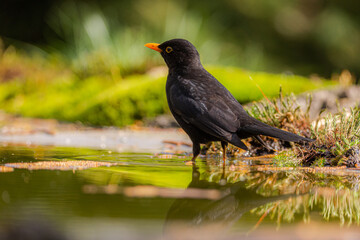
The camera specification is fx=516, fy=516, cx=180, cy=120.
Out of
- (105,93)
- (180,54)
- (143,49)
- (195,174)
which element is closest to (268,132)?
(195,174)

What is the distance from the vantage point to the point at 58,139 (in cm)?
684

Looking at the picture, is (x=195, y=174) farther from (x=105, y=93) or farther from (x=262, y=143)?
(x=105, y=93)

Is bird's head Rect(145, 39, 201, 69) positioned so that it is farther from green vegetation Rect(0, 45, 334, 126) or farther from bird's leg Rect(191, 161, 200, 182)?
green vegetation Rect(0, 45, 334, 126)

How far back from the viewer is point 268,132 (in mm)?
4258

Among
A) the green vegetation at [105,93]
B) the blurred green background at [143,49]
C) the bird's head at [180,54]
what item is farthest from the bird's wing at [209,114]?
the green vegetation at [105,93]

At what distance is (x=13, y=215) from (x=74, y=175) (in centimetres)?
130

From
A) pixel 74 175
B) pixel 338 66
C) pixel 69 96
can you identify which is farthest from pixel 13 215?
pixel 338 66

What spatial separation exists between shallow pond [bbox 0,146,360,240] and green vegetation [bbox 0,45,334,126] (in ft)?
13.6

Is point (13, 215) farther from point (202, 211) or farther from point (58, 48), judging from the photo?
point (58, 48)

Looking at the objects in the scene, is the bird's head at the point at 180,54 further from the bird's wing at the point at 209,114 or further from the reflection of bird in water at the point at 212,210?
the reflection of bird in water at the point at 212,210

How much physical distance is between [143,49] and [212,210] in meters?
9.05

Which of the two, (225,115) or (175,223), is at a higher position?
(225,115)

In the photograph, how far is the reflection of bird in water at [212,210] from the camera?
7.25ft

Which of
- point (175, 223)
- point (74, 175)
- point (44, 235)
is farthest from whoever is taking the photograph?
point (74, 175)
